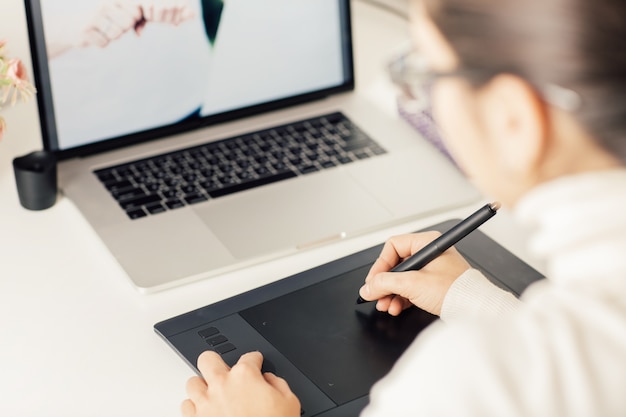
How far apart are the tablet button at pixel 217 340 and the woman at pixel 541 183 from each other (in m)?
0.34

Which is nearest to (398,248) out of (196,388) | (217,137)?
(196,388)

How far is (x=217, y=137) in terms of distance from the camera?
1390mm

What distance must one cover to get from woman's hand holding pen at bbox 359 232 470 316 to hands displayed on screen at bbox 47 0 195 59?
18.3 inches

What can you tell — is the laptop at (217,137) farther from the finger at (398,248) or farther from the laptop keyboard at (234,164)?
the finger at (398,248)

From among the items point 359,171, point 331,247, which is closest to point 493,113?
point 331,247

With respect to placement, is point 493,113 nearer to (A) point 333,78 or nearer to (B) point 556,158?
(B) point 556,158

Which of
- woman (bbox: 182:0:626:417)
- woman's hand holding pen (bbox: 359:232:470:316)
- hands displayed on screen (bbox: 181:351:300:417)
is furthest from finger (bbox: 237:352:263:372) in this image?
woman (bbox: 182:0:626:417)

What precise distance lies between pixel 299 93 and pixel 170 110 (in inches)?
8.0

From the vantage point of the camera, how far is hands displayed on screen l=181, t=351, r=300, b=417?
902 mm

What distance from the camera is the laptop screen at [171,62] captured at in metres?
1.25

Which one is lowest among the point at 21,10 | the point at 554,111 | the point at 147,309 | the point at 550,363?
the point at 147,309

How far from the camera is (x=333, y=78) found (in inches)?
58.0

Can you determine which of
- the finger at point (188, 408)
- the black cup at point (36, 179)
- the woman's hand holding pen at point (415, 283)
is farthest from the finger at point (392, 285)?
the black cup at point (36, 179)

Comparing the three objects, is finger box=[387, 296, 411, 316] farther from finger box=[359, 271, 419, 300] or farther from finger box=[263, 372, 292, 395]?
finger box=[263, 372, 292, 395]
